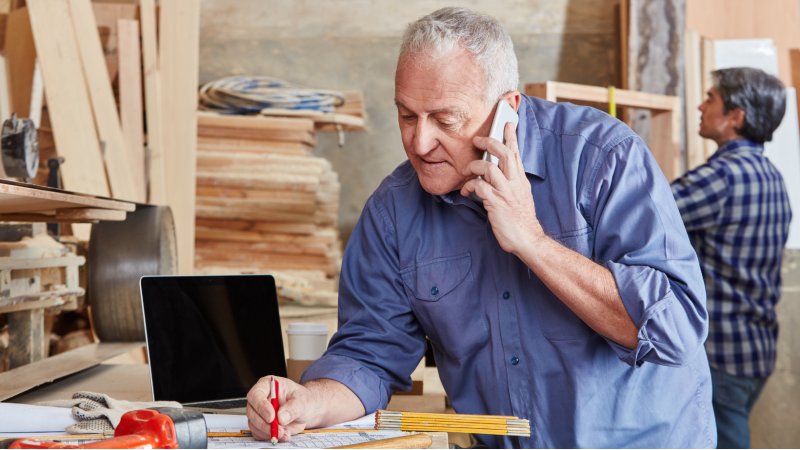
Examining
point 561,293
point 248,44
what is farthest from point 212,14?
point 561,293

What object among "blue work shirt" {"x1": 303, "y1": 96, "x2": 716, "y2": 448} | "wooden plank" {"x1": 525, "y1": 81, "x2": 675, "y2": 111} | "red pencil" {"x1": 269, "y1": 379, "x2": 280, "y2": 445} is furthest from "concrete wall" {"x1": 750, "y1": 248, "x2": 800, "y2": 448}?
"red pencil" {"x1": 269, "y1": 379, "x2": 280, "y2": 445}

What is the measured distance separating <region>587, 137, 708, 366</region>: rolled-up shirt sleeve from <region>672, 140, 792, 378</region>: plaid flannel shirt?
2.49 metres

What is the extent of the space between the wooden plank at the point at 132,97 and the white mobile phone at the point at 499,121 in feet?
10.4

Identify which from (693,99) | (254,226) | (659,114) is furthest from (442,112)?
(693,99)

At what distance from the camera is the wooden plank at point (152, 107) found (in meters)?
4.91

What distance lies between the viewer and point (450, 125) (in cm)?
202

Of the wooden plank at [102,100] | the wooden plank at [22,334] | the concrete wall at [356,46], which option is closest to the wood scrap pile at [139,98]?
the wooden plank at [102,100]

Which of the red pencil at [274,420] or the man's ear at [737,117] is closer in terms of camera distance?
the red pencil at [274,420]

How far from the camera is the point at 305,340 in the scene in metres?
2.54

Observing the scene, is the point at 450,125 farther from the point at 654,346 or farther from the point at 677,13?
the point at 677,13

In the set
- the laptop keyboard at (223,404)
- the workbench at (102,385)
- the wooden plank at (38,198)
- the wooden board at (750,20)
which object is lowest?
the workbench at (102,385)

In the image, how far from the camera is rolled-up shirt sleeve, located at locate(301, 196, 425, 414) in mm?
2176

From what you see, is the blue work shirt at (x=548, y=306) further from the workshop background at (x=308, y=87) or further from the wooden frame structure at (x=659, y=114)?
the wooden frame structure at (x=659, y=114)

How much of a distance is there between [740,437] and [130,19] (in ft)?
13.2
